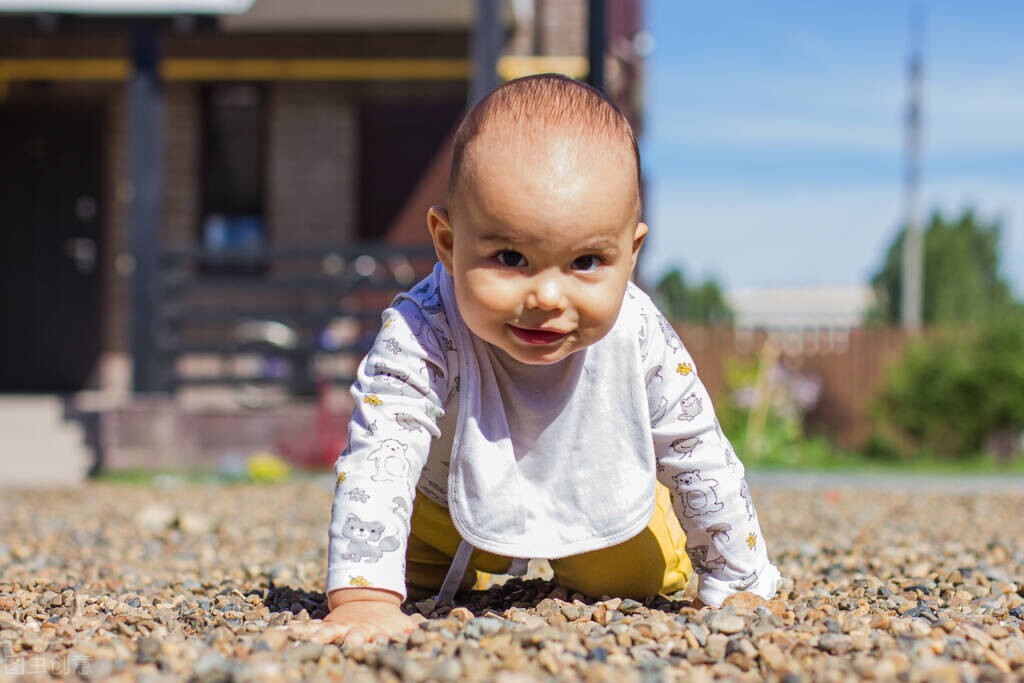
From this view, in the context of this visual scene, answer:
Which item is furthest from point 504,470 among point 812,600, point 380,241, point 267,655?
point 380,241

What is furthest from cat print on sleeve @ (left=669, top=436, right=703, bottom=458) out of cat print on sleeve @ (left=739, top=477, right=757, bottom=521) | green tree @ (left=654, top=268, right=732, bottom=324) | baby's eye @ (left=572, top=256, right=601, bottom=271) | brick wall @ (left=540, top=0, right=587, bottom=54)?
green tree @ (left=654, top=268, right=732, bottom=324)

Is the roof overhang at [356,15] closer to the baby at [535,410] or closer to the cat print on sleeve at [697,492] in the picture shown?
the baby at [535,410]

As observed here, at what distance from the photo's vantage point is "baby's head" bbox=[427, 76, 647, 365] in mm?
2082

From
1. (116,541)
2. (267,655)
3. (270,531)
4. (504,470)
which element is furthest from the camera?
(270,531)

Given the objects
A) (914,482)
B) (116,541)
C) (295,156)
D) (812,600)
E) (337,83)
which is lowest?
(914,482)

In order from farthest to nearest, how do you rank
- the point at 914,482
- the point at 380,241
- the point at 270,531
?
the point at 380,241, the point at 914,482, the point at 270,531

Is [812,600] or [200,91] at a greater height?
[200,91]

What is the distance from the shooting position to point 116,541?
167 inches

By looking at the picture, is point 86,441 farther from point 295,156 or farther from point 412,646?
point 412,646

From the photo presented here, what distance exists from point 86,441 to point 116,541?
4025 millimetres

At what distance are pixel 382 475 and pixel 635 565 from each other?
0.69m

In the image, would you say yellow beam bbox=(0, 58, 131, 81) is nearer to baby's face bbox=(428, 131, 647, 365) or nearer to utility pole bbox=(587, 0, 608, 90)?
utility pole bbox=(587, 0, 608, 90)

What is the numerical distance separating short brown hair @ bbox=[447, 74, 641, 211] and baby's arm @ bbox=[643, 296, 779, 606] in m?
0.41

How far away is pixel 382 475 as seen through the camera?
222 cm
